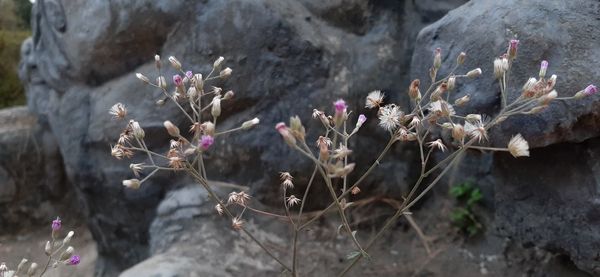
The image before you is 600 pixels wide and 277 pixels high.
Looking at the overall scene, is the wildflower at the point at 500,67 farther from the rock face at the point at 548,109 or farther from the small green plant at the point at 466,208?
the small green plant at the point at 466,208

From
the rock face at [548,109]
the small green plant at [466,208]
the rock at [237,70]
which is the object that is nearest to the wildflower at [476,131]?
the rock face at [548,109]

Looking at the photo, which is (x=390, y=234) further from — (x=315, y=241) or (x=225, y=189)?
(x=225, y=189)

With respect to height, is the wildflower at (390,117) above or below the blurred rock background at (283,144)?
above

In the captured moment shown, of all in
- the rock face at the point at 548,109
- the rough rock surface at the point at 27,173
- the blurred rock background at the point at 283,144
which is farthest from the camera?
the rough rock surface at the point at 27,173

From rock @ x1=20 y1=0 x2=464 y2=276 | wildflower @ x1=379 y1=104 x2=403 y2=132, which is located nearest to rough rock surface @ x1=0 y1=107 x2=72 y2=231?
rock @ x1=20 y1=0 x2=464 y2=276

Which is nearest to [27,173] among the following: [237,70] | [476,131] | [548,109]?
[237,70]

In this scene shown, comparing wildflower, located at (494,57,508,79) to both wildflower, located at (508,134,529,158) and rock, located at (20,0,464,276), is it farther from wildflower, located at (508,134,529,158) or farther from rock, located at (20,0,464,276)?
rock, located at (20,0,464,276)

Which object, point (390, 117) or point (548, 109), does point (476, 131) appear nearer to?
point (390, 117)

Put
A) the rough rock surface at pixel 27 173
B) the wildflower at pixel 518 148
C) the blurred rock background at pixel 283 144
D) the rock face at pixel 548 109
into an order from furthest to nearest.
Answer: the rough rock surface at pixel 27 173 < the blurred rock background at pixel 283 144 < the rock face at pixel 548 109 < the wildflower at pixel 518 148

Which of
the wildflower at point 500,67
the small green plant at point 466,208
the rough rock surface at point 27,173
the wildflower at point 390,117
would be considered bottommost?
→ the rough rock surface at point 27,173
